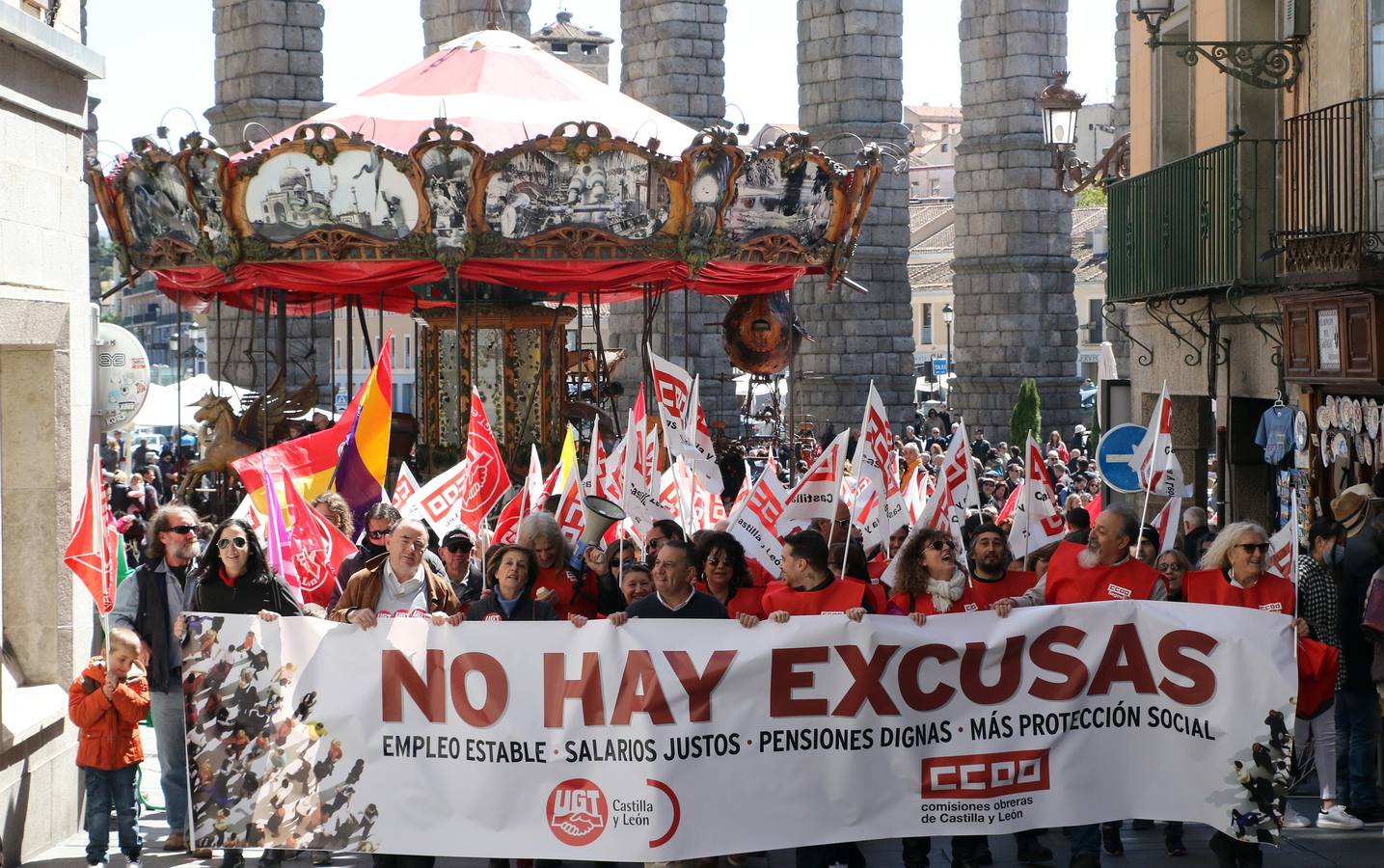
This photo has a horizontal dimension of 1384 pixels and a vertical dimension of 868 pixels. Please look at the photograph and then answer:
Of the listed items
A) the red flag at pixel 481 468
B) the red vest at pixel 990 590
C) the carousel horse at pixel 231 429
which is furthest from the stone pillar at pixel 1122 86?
the red vest at pixel 990 590

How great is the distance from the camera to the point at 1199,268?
14.3 meters

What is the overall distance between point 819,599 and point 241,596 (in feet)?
8.01

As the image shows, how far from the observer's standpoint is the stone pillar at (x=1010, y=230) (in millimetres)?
32531

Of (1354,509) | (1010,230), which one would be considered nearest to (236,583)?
(1354,509)

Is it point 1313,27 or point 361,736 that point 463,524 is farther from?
point 1313,27

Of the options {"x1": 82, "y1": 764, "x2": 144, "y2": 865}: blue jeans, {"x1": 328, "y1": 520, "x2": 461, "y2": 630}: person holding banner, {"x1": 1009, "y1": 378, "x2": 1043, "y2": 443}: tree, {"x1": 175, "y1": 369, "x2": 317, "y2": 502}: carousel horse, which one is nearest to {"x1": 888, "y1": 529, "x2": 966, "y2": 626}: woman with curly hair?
{"x1": 328, "y1": 520, "x2": 461, "y2": 630}: person holding banner

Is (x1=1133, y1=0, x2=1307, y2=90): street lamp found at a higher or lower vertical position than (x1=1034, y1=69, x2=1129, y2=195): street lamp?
lower

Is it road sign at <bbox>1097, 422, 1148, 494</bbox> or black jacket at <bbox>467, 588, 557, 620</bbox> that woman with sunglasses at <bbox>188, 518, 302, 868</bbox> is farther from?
road sign at <bbox>1097, 422, 1148, 494</bbox>

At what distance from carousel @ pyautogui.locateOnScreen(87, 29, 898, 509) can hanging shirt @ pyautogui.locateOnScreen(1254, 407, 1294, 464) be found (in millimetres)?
4101

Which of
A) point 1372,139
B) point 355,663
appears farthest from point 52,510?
point 1372,139

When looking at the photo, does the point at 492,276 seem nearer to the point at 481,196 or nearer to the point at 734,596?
the point at 481,196

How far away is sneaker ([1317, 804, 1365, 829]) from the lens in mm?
9000

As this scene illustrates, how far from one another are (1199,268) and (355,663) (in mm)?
8465

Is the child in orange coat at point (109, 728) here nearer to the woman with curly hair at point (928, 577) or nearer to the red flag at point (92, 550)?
the red flag at point (92, 550)
